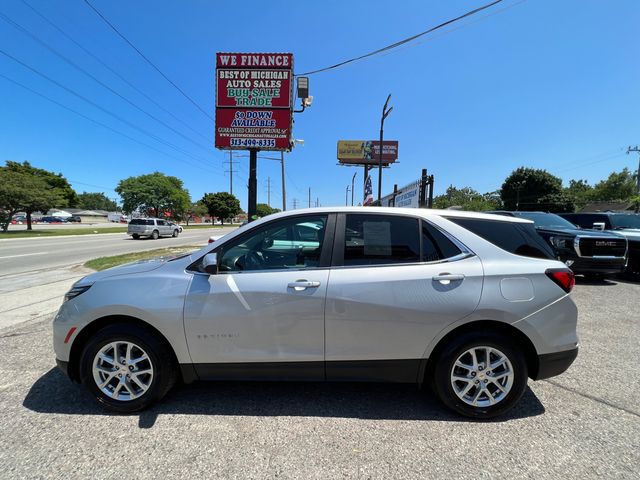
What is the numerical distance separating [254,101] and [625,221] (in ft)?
46.5

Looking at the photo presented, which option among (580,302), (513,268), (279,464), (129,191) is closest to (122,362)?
(279,464)

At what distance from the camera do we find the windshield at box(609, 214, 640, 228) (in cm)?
1055

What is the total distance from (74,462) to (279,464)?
4.44 ft

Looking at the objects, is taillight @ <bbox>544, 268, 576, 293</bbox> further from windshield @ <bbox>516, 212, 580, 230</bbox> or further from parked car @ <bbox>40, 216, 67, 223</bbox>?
parked car @ <bbox>40, 216, 67, 223</bbox>

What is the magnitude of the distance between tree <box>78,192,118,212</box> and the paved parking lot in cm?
17554

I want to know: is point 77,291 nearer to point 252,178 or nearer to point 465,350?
point 465,350

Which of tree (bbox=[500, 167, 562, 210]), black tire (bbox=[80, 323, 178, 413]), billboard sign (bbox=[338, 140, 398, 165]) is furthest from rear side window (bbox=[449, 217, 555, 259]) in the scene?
tree (bbox=[500, 167, 562, 210])

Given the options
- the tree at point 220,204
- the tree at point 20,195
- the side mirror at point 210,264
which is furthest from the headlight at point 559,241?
the tree at point 220,204

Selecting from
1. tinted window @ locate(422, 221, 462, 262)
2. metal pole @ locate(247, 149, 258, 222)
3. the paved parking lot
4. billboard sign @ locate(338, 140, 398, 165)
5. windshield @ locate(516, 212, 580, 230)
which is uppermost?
billboard sign @ locate(338, 140, 398, 165)

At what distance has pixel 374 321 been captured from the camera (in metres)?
→ 2.51

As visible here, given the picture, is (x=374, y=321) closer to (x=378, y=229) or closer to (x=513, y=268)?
(x=378, y=229)

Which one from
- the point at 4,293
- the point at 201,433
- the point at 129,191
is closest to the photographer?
the point at 201,433

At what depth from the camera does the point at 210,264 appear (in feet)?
8.43

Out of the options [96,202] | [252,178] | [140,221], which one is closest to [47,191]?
[140,221]
